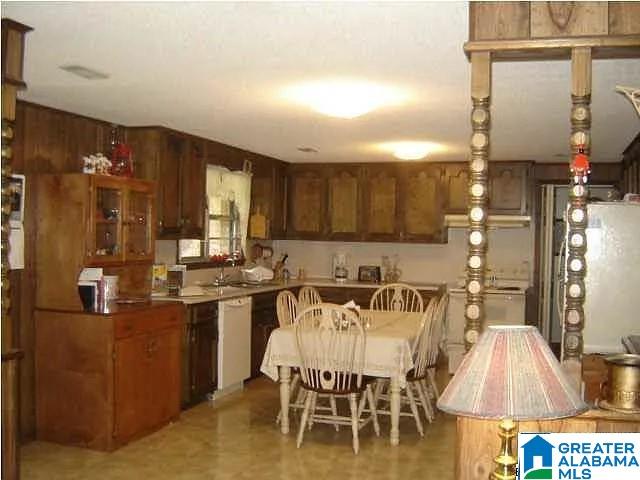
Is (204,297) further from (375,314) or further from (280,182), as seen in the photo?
(280,182)

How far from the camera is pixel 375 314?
5812 millimetres

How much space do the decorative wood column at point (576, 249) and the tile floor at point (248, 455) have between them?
70.9 inches

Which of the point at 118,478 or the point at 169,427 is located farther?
the point at 169,427

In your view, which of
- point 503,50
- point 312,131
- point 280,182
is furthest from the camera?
point 280,182

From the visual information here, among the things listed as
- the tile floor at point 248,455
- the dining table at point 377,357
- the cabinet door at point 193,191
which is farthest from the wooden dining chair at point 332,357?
the cabinet door at point 193,191

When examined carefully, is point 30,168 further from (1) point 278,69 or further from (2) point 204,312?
(1) point 278,69

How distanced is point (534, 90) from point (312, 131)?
6.89 feet

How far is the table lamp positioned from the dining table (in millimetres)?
2737

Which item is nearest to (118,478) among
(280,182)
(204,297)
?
(204,297)

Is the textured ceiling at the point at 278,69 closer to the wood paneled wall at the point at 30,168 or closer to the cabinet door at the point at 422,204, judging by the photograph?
the wood paneled wall at the point at 30,168

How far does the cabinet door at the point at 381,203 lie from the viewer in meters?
7.82

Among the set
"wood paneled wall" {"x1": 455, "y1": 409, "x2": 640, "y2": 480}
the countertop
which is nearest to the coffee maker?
the countertop

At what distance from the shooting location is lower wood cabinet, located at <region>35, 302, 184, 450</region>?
453 cm

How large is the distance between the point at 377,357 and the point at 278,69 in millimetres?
2057
